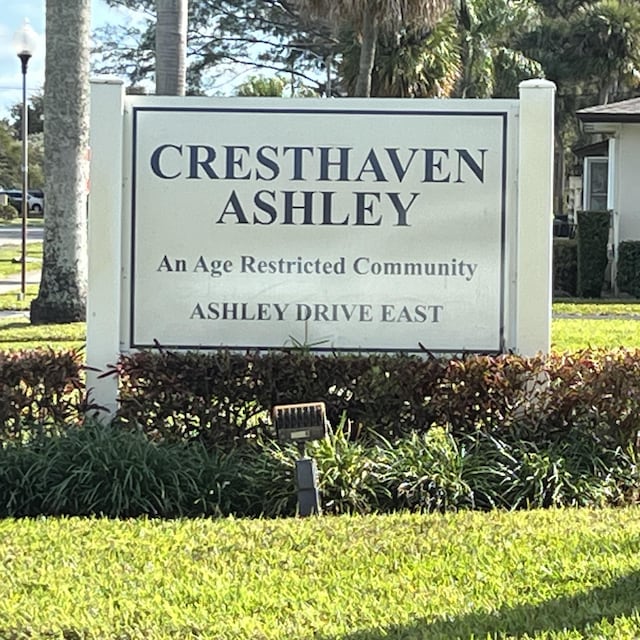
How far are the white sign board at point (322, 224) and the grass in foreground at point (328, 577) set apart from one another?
1.58 meters

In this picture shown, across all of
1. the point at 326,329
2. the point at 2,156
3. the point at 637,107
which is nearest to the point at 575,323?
the point at 637,107

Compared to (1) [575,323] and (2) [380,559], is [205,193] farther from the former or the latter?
(1) [575,323]

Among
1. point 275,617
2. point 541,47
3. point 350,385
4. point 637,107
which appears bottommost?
point 275,617

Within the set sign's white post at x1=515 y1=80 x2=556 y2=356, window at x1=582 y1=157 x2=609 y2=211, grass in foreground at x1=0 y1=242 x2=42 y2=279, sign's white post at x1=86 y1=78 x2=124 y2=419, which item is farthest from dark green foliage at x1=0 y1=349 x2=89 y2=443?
grass in foreground at x1=0 y1=242 x2=42 y2=279

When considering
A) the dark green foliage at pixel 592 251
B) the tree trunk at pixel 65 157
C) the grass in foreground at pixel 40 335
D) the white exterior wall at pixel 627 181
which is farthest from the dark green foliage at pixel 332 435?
the white exterior wall at pixel 627 181

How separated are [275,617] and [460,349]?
2981mm

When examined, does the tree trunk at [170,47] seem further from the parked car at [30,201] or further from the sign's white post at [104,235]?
the parked car at [30,201]

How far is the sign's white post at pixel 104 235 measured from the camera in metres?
6.70

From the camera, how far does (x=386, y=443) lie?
244 inches

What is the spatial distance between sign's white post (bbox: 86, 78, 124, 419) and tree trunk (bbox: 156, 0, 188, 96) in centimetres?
563

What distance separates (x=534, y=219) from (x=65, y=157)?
7795 millimetres

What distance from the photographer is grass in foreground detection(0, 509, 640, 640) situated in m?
4.02

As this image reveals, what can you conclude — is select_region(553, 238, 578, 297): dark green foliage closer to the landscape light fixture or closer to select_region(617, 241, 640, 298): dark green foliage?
select_region(617, 241, 640, 298): dark green foliage

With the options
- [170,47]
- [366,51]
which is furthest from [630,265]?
[170,47]
